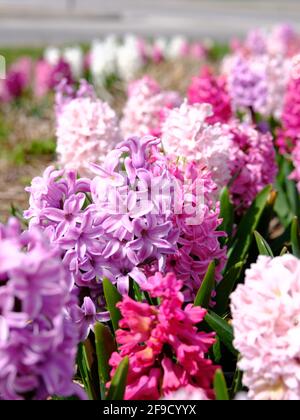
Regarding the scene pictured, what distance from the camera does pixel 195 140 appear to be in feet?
10.8

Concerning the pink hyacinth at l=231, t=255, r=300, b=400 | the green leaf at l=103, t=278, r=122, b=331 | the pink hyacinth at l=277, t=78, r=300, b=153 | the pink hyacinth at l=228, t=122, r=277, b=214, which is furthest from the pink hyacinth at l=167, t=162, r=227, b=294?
the pink hyacinth at l=277, t=78, r=300, b=153

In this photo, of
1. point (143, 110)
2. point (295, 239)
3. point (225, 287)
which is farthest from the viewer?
point (143, 110)

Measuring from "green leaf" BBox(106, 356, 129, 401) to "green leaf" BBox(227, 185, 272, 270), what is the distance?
4.57 feet

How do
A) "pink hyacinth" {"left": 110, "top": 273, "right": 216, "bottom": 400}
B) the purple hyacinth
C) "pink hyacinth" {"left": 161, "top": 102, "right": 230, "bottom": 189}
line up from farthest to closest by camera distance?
the purple hyacinth, "pink hyacinth" {"left": 161, "top": 102, "right": 230, "bottom": 189}, "pink hyacinth" {"left": 110, "top": 273, "right": 216, "bottom": 400}

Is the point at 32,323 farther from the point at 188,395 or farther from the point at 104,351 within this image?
the point at 104,351

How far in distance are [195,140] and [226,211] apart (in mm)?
345

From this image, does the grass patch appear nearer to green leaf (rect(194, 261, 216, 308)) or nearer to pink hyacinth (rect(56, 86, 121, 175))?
pink hyacinth (rect(56, 86, 121, 175))

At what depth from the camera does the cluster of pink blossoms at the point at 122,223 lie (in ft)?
7.35

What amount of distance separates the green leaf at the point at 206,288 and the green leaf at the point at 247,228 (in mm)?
900

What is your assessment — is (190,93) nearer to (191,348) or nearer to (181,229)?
(181,229)

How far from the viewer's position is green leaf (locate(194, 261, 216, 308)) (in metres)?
2.29

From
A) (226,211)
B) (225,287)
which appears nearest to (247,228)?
(226,211)

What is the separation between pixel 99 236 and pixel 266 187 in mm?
1394
